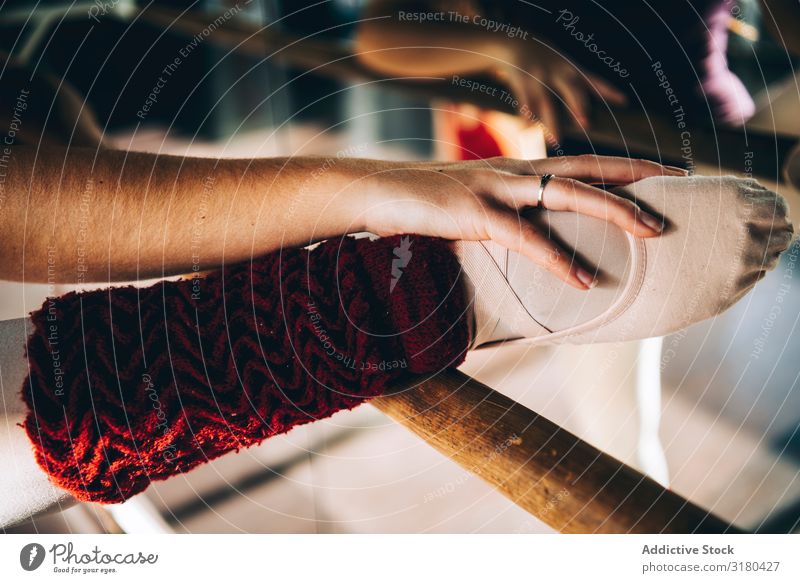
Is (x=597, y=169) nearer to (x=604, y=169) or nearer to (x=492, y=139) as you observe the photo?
(x=604, y=169)

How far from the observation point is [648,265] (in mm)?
308

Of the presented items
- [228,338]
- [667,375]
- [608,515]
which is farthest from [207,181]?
[667,375]

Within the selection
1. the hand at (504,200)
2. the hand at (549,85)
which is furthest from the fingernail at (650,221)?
the hand at (549,85)

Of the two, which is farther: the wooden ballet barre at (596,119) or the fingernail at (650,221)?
the wooden ballet barre at (596,119)

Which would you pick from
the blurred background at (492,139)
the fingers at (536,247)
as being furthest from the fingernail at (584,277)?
the blurred background at (492,139)

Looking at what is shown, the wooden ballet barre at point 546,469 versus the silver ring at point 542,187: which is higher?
the silver ring at point 542,187

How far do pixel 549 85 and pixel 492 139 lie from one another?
70 mm

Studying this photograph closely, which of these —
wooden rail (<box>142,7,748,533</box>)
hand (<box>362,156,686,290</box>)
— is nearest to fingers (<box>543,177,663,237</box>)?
hand (<box>362,156,686,290</box>)

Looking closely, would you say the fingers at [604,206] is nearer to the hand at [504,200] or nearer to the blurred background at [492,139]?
the hand at [504,200]

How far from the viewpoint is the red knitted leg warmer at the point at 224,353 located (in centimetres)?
29

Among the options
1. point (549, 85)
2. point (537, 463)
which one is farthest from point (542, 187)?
point (549, 85)

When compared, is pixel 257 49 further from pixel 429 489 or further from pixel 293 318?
pixel 429 489

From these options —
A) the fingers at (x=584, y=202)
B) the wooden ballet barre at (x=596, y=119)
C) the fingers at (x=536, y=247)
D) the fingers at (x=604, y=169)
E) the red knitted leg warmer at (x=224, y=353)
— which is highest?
the wooden ballet barre at (x=596, y=119)
